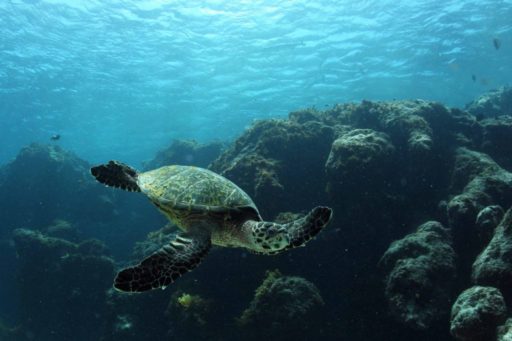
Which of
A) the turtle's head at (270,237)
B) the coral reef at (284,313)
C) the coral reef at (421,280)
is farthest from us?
the coral reef at (284,313)

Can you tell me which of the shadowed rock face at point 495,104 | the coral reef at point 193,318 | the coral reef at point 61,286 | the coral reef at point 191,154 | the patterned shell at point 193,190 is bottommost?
the coral reef at point 61,286

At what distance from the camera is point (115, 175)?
6887 millimetres

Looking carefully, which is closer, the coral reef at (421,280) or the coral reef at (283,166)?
the coral reef at (421,280)

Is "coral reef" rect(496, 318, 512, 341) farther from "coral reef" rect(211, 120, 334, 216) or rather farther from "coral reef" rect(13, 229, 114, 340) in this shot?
"coral reef" rect(13, 229, 114, 340)

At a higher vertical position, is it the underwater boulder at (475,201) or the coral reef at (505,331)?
the underwater boulder at (475,201)

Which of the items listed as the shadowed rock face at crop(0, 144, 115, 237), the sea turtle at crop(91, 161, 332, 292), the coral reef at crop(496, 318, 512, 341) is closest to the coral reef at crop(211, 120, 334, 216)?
the sea turtle at crop(91, 161, 332, 292)

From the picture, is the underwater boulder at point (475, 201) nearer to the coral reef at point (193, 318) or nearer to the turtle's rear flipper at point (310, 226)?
the turtle's rear flipper at point (310, 226)

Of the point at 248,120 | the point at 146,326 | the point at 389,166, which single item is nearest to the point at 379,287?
the point at 389,166

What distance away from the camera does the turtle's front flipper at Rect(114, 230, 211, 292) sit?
4074 mm

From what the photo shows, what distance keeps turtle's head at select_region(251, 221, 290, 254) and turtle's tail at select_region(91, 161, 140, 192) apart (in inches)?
132

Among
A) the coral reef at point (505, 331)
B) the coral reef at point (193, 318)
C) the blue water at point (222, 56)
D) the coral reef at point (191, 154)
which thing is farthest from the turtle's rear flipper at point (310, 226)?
the coral reef at point (191, 154)

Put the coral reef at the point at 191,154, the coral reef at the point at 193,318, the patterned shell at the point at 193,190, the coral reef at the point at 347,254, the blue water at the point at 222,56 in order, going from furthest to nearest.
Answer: the coral reef at the point at 191,154
the blue water at the point at 222,56
the coral reef at the point at 193,318
the coral reef at the point at 347,254
the patterned shell at the point at 193,190

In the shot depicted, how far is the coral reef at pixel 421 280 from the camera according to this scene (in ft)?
24.0

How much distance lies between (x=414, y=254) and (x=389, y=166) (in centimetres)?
378
